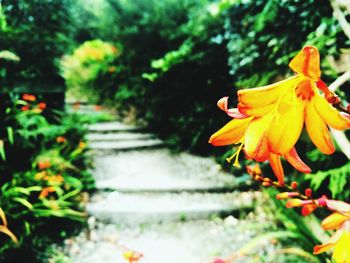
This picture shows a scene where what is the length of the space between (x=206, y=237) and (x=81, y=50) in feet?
21.6

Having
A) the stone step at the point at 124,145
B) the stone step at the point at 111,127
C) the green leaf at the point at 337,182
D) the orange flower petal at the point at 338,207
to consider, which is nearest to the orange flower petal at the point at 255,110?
the orange flower petal at the point at 338,207

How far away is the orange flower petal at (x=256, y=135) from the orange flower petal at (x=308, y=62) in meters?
0.10

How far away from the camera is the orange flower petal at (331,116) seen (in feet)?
1.56

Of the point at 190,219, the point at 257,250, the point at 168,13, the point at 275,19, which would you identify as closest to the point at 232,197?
the point at 190,219

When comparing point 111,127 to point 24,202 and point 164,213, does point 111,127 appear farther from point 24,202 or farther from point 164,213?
point 24,202

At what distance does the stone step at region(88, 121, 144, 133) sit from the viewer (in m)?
5.61

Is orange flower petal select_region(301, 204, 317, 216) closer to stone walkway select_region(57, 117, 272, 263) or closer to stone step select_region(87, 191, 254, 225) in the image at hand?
stone walkway select_region(57, 117, 272, 263)

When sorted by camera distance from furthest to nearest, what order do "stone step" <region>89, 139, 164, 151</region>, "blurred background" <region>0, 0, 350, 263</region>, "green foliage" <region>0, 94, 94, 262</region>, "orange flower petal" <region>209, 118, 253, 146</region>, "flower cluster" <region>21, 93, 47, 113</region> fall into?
"stone step" <region>89, 139, 164, 151</region>
"flower cluster" <region>21, 93, 47, 113</region>
"green foliage" <region>0, 94, 94, 262</region>
"blurred background" <region>0, 0, 350, 263</region>
"orange flower petal" <region>209, 118, 253, 146</region>

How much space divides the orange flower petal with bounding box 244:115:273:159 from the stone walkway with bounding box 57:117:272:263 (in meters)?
2.35

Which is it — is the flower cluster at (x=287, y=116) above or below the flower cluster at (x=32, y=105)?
above

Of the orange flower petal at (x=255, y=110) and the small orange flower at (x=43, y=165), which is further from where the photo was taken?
the small orange flower at (x=43, y=165)

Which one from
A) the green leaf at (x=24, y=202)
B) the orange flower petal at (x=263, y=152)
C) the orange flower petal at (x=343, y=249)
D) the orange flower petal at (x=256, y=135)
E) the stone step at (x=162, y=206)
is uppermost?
the orange flower petal at (x=256, y=135)

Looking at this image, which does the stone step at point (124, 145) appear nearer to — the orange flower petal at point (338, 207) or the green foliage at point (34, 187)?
the green foliage at point (34, 187)

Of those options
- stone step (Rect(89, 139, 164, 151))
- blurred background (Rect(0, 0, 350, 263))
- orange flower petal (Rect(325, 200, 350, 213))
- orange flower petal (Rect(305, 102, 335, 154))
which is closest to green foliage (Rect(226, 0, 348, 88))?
blurred background (Rect(0, 0, 350, 263))
